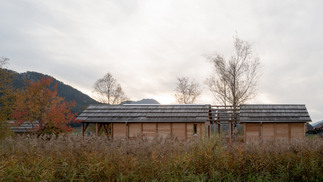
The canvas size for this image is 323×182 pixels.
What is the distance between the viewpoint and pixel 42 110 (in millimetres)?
17359

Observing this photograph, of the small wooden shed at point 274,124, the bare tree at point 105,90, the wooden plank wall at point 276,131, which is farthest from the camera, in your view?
the bare tree at point 105,90

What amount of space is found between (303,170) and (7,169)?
7.54m

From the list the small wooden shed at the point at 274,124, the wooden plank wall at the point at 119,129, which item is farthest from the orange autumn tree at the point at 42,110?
the small wooden shed at the point at 274,124

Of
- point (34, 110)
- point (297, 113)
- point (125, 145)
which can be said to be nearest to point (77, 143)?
point (125, 145)

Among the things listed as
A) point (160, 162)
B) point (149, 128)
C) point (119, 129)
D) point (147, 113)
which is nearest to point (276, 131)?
point (149, 128)

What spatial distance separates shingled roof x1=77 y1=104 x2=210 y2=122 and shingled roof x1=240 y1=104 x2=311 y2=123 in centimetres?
331

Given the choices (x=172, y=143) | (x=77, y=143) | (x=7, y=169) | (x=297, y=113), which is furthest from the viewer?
(x=297, y=113)

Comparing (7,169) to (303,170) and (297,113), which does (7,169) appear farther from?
(297,113)

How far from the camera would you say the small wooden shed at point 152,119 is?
63.8 feet

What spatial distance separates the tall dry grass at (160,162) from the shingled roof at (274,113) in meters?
11.6

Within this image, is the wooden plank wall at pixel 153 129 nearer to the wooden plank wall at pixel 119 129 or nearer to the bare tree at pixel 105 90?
the wooden plank wall at pixel 119 129

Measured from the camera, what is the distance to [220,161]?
632 cm

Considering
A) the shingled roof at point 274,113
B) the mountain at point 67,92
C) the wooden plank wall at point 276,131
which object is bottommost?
the wooden plank wall at point 276,131

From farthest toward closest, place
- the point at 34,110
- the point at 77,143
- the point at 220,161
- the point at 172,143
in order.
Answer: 1. the point at 34,110
2. the point at 172,143
3. the point at 77,143
4. the point at 220,161
